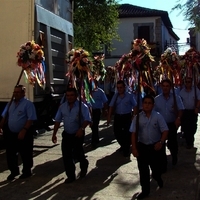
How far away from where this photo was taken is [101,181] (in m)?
6.77

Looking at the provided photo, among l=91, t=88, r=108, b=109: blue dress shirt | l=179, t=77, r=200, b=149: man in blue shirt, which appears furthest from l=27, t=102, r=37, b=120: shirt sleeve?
l=179, t=77, r=200, b=149: man in blue shirt

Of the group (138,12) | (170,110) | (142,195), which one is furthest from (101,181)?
(138,12)

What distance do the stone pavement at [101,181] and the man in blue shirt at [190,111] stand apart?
→ 1.45 feet

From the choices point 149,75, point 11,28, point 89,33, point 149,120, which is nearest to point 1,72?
point 11,28

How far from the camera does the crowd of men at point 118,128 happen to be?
5961 millimetres

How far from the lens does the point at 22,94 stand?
700 cm

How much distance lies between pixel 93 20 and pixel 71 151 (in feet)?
62.9

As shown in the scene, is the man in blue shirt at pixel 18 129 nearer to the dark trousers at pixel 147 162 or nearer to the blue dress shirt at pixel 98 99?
the dark trousers at pixel 147 162

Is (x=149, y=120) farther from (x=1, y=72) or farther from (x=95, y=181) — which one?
(x=1, y=72)

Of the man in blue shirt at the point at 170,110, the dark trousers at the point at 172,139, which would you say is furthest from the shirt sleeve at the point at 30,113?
the dark trousers at the point at 172,139

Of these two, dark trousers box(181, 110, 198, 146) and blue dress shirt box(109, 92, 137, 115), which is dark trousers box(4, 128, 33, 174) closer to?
blue dress shirt box(109, 92, 137, 115)

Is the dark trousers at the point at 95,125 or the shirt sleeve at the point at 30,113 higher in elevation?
the shirt sleeve at the point at 30,113

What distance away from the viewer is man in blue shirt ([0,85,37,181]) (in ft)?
22.8

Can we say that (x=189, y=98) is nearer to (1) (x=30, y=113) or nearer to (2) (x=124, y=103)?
(2) (x=124, y=103)
